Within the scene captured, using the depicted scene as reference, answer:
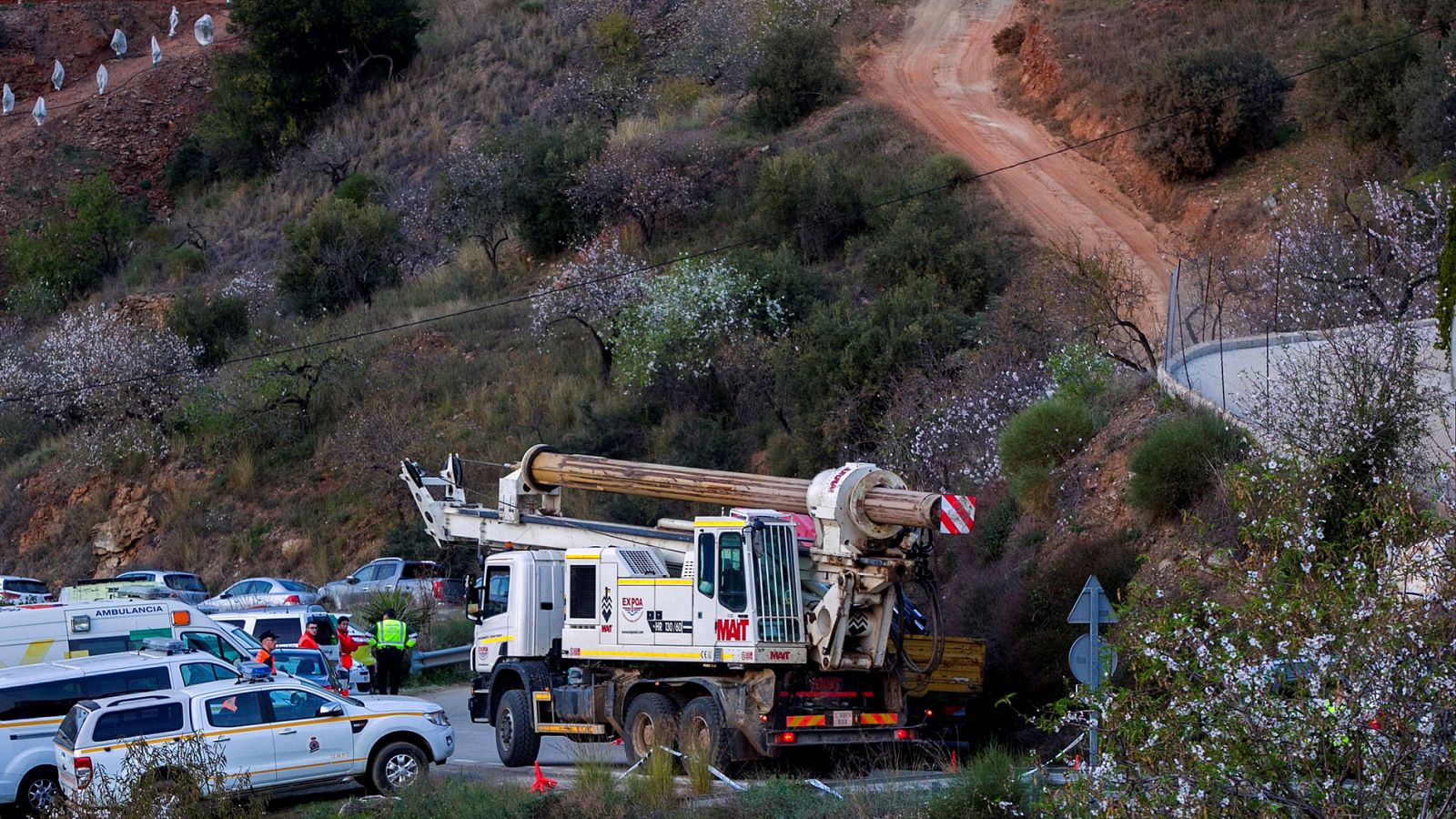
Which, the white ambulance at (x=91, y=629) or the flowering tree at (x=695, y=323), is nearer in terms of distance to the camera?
the white ambulance at (x=91, y=629)

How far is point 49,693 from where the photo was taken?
51.9 feet

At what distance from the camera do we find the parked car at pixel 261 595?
31.2 meters

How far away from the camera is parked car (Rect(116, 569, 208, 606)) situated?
110 feet

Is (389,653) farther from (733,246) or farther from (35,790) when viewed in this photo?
(733,246)

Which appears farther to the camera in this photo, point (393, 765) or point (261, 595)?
point (261, 595)

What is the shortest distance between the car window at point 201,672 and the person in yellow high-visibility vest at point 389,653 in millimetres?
4868

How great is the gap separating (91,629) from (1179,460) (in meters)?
14.9

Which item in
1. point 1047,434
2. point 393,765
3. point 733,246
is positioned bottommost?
point 393,765

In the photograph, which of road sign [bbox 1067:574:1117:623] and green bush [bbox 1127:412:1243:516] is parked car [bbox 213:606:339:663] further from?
road sign [bbox 1067:574:1117:623]

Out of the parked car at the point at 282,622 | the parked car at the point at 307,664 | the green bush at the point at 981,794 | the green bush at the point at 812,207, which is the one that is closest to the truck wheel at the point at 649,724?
the green bush at the point at 981,794

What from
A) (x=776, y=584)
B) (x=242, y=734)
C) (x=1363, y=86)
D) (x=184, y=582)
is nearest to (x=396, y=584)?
(x=184, y=582)

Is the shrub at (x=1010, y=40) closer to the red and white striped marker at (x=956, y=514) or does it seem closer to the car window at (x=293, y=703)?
the red and white striped marker at (x=956, y=514)

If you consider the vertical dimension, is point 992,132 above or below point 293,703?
above

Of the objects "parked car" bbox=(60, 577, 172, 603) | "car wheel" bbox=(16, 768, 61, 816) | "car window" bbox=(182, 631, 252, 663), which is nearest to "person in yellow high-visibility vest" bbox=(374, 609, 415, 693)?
"car window" bbox=(182, 631, 252, 663)
